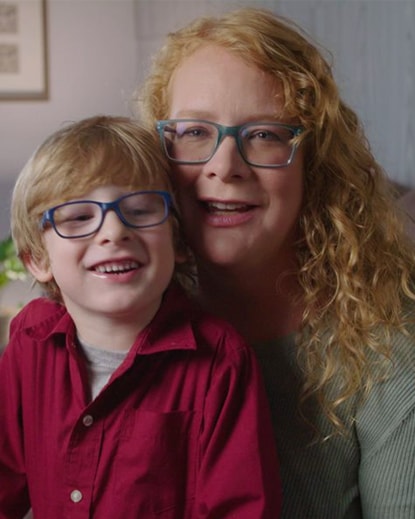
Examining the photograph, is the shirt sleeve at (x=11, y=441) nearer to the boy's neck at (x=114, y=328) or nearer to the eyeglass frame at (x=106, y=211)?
the boy's neck at (x=114, y=328)

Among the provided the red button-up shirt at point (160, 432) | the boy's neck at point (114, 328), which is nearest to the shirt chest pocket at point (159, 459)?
the red button-up shirt at point (160, 432)

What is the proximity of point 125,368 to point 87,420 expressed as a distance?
0.09 meters

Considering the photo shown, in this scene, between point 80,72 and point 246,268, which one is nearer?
point 246,268

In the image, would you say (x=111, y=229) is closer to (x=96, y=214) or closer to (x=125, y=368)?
(x=96, y=214)

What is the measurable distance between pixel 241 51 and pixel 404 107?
5.04 ft

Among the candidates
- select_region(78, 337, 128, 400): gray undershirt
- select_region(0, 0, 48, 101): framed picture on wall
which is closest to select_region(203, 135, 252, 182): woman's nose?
select_region(78, 337, 128, 400): gray undershirt

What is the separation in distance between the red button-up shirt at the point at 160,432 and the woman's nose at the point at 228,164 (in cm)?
22

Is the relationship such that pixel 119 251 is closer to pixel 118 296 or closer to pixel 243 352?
pixel 118 296

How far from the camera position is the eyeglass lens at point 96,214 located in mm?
1087

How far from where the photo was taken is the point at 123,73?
3.30 m

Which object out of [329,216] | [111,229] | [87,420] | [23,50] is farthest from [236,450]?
[23,50]

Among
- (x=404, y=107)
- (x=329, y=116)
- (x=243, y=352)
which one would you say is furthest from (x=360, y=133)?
(x=404, y=107)

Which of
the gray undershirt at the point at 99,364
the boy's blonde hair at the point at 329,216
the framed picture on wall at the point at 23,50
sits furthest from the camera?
the framed picture on wall at the point at 23,50

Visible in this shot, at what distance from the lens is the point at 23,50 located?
10.8 ft
